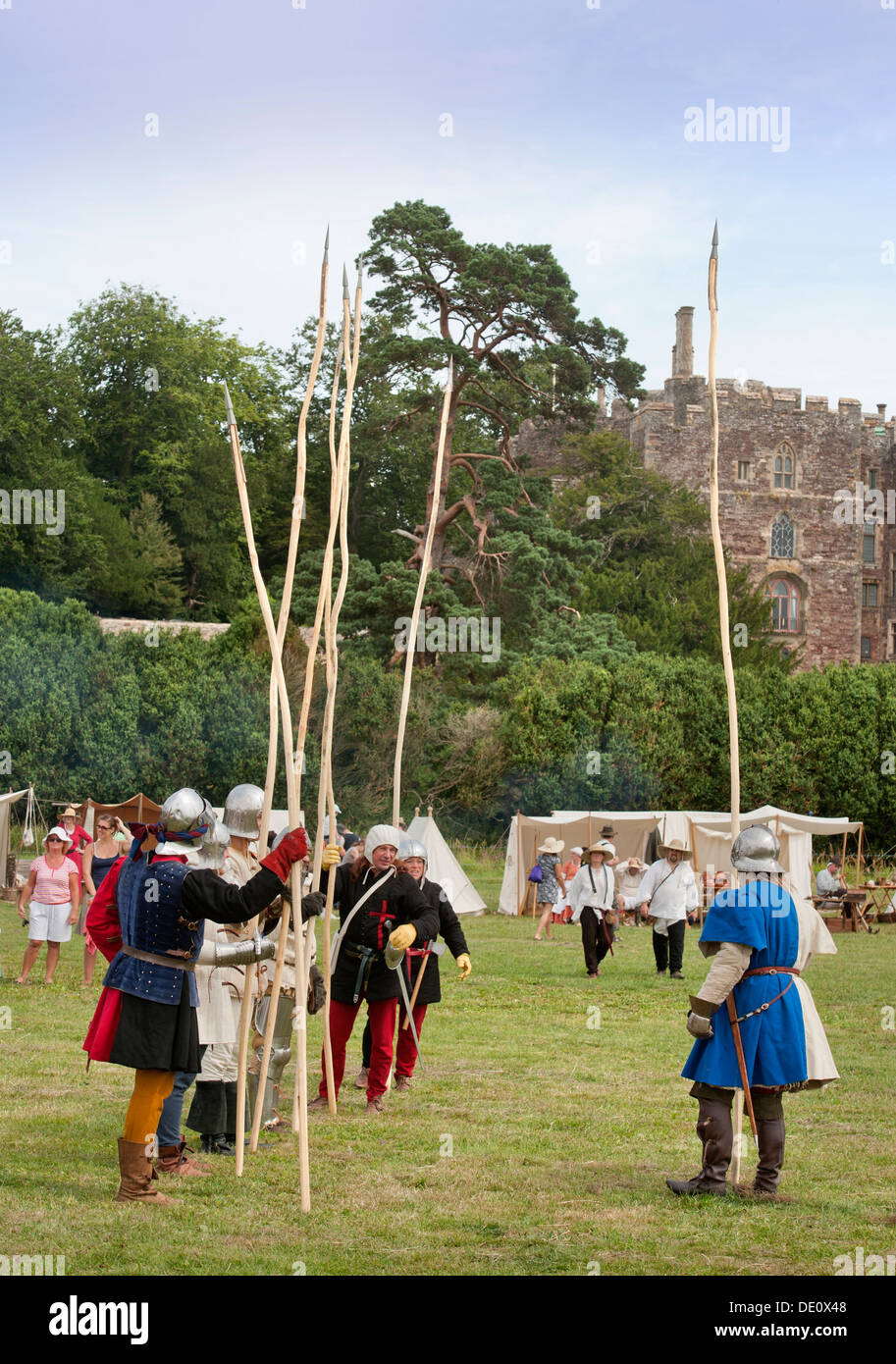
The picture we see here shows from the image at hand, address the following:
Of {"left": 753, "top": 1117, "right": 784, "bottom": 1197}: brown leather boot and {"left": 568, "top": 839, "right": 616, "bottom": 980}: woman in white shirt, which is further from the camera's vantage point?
{"left": 568, "top": 839, "right": 616, "bottom": 980}: woman in white shirt

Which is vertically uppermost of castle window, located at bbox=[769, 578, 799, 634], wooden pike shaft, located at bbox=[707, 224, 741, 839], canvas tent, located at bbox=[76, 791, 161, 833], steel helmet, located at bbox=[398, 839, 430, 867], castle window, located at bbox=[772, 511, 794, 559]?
castle window, located at bbox=[772, 511, 794, 559]

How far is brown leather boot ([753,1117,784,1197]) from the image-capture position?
21.5ft

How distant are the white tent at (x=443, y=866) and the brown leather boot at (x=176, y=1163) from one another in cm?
1696

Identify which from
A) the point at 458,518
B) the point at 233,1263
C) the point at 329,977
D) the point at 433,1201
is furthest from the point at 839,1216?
the point at 458,518

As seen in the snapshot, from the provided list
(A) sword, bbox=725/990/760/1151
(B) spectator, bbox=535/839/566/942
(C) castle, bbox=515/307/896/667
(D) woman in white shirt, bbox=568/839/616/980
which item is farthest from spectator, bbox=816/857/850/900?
(C) castle, bbox=515/307/896/667

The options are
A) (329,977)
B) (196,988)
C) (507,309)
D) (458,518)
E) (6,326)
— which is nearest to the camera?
(196,988)

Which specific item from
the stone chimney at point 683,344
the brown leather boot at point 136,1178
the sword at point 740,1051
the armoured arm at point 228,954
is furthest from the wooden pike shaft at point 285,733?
the stone chimney at point 683,344

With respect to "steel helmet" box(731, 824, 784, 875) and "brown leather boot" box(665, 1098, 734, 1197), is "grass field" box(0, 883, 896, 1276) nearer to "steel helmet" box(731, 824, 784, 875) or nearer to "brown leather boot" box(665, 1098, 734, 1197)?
"brown leather boot" box(665, 1098, 734, 1197)

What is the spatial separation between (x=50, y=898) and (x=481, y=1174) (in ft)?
23.8

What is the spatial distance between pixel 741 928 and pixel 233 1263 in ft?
8.12

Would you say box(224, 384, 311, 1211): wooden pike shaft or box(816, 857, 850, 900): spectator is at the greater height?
box(224, 384, 311, 1211): wooden pike shaft

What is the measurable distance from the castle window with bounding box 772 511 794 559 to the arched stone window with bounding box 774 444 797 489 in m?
1.11

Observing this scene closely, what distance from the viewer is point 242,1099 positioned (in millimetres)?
6691

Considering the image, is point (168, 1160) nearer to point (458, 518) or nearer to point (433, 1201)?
point (433, 1201)
